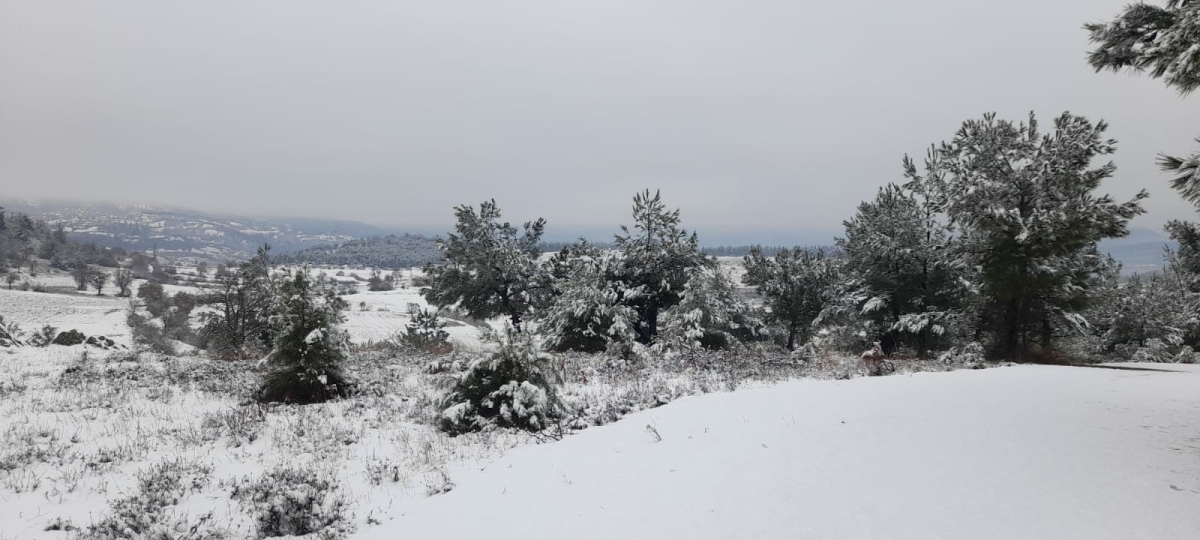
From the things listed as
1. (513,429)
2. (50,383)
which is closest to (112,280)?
(50,383)

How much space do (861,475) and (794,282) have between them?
24.9 metres

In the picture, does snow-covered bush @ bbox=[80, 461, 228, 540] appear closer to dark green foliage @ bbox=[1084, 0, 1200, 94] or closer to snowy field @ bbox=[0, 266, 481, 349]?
dark green foliage @ bbox=[1084, 0, 1200, 94]

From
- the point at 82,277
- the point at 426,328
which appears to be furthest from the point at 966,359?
the point at 82,277

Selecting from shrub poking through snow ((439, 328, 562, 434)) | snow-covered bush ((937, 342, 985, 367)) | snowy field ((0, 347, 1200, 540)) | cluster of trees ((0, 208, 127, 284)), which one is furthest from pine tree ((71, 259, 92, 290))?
snow-covered bush ((937, 342, 985, 367))

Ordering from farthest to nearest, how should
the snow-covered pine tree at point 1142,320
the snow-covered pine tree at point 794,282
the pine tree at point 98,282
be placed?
the pine tree at point 98,282, the snow-covered pine tree at point 794,282, the snow-covered pine tree at point 1142,320

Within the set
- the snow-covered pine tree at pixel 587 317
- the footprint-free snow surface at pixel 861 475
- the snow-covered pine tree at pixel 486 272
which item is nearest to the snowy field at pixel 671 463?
the footprint-free snow surface at pixel 861 475

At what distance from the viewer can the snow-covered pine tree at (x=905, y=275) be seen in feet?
57.8

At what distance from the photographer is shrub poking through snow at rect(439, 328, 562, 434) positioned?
797 centimetres

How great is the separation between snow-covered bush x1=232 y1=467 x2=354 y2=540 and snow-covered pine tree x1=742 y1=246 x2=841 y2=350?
25.6 meters

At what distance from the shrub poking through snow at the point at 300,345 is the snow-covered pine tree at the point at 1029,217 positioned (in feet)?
61.2

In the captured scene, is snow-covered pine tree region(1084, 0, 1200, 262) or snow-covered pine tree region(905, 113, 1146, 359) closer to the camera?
snow-covered pine tree region(1084, 0, 1200, 262)

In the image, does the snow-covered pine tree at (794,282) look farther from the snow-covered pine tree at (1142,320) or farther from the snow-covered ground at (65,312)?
the snow-covered ground at (65,312)

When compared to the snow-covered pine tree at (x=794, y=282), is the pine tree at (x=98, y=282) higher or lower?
lower

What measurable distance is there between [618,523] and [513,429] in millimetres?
4001
